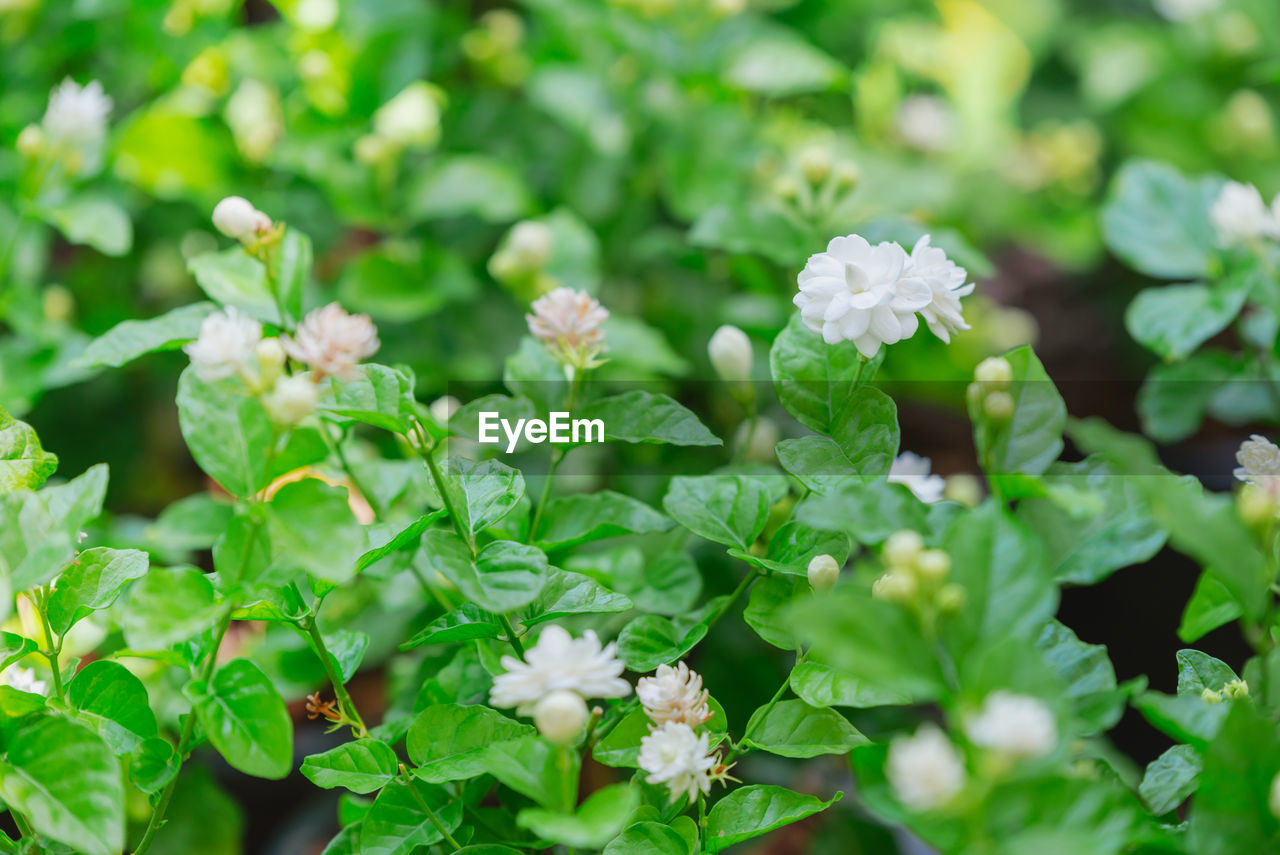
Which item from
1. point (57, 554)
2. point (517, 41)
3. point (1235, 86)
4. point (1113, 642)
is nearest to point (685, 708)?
point (57, 554)

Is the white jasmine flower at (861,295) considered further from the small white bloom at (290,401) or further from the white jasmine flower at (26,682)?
the white jasmine flower at (26,682)

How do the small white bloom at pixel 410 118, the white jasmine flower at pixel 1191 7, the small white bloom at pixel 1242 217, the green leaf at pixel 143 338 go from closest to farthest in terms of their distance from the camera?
the green leaf at pixel 143 338 < the small white bloom at pixel 1242 217 < the small white bloom at pixel 410 118 < the white jasmine flower at pixel 1191 7

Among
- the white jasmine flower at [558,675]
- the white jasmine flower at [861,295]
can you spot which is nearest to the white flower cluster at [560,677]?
the white jasmine flower at [558,675]

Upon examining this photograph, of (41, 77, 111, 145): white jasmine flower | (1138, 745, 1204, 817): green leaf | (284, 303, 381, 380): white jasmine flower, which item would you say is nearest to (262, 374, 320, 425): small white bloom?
(284, 303, 381, 380): white jasmine flower

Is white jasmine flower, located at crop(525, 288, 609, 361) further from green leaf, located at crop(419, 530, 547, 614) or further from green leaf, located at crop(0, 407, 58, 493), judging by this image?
green leaf, located at crop(0, 407, 58, 493)

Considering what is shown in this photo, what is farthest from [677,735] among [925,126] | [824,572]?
[925,126]

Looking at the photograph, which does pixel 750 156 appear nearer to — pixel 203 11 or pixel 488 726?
pixel 203 11

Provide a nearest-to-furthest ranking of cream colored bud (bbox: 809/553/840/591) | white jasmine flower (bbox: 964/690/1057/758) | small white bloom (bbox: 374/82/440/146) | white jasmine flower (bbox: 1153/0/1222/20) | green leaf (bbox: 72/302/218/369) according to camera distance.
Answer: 1. white jasmine flower (bbox: 964/690/1057/758)
2. cream colored bud (bbox: 809/553/840/591)
3. green leaf (bbox: 72/302/218/369)
4. small white bloom (bbox: 374/82/440/146)
5. white jasmine flower (bbox: 1153/0/1222/20)

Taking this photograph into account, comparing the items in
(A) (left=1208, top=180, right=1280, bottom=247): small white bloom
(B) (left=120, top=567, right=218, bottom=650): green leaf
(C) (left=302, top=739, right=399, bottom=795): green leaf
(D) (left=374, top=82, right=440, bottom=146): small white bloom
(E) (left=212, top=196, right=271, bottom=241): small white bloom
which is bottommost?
(C) (left=302, top=739, right=399, bottom=795): green leaf
